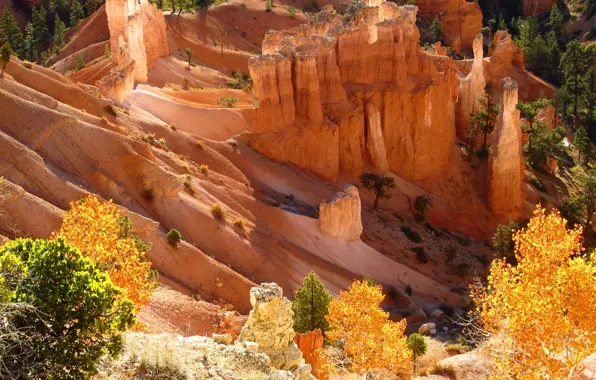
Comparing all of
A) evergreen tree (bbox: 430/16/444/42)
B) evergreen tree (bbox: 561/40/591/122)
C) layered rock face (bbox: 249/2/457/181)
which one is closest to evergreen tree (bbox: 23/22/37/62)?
layered rock face (bbox: 249/2/457/181)

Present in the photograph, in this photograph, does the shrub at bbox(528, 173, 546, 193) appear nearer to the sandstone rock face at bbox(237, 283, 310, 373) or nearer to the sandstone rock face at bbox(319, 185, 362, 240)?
the sandstone rock face at bbox(319, 185, 362, 240)

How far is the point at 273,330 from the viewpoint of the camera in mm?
18828

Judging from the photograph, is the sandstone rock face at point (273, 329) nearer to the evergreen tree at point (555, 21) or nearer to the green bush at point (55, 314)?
the green bush at point (55, 314)

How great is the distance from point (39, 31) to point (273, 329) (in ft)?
227

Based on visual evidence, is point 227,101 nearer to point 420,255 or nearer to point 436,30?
point 420,255

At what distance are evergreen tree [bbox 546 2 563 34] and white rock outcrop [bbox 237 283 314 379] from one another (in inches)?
3482

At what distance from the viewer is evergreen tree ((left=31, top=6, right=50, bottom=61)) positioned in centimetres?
7625

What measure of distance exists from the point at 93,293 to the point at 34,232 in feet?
44.1

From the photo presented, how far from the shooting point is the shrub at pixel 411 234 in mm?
43656

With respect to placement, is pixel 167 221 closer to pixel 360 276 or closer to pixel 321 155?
pixel 360 276

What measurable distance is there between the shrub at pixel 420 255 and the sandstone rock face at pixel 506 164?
36.4 feet

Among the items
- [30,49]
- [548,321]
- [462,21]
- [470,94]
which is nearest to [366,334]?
[548,321]

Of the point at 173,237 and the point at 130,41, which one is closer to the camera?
→ the point at 173,237

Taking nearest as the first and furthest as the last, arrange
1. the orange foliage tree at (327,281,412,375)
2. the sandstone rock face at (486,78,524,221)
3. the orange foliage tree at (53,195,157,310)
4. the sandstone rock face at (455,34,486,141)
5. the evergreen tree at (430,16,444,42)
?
the orange foliage tree at (53,195,157,310) < the orange foliage tree at (327,281,412,375) < the sandstone rock face at (486,78,524,221) < the sandstone rock face at (455,34,486,141) < the evergreen tree at (430,16,444,42)
